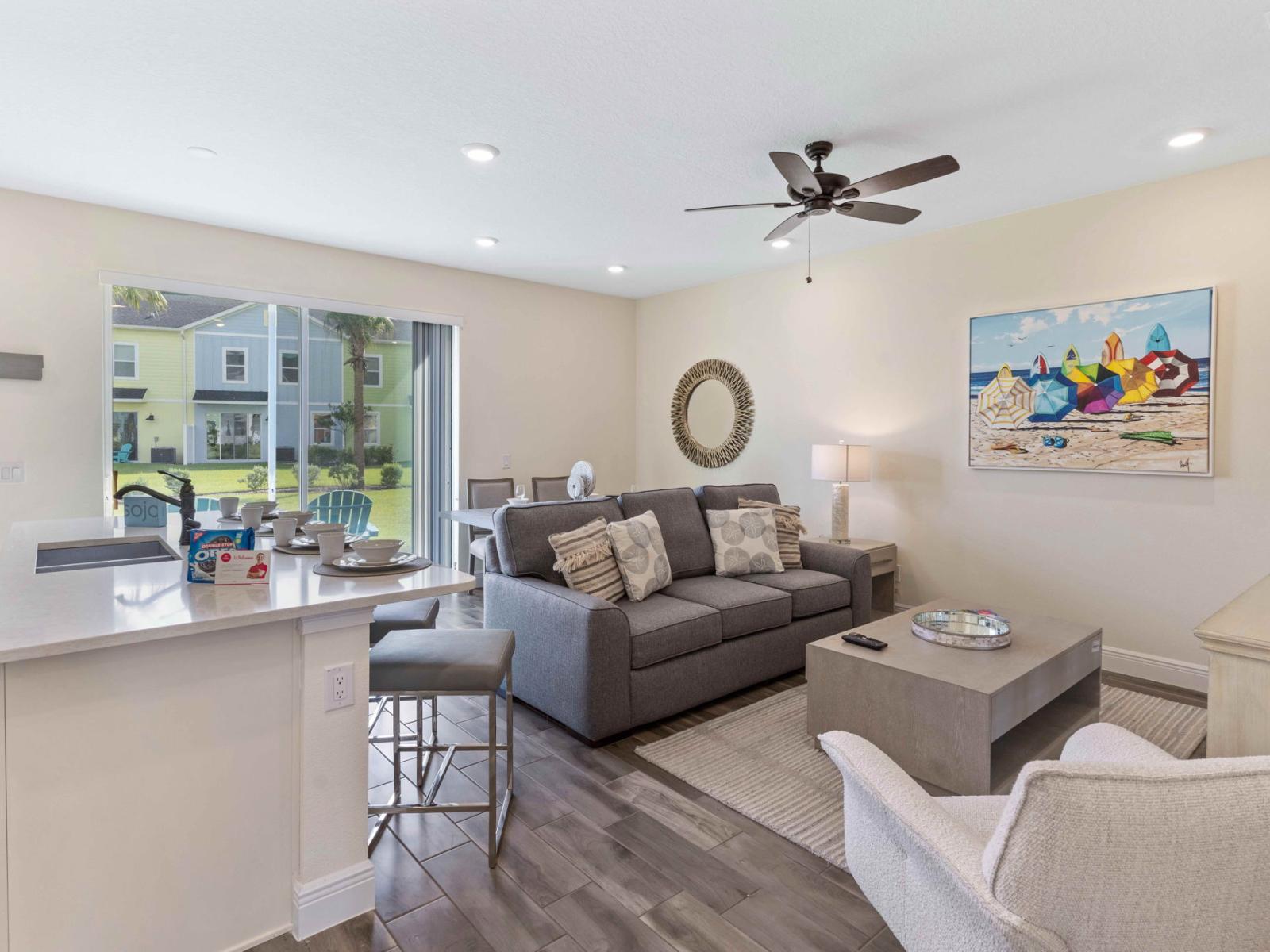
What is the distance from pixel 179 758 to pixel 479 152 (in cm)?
277

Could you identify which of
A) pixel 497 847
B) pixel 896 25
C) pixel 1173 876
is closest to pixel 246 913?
pixel 497 847

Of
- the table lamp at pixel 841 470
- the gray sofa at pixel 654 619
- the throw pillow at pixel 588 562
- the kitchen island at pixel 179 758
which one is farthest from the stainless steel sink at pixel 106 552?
the table lamp at pixel 841 470

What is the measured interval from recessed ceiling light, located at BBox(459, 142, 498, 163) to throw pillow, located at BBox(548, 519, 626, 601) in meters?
1.88

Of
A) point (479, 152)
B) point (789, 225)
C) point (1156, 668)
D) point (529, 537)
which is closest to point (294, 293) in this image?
point (479, 152)

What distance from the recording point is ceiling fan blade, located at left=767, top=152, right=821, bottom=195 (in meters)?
2.66

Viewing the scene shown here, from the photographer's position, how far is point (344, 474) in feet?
17.7

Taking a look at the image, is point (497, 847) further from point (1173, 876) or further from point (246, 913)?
point (1173, 876)

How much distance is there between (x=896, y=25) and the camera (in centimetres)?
226

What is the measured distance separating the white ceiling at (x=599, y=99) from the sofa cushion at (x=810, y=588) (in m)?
2.20

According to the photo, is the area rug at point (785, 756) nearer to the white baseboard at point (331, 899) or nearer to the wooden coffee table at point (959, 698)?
the wooden coffee table at point (959, 698)

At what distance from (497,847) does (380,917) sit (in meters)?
0.41

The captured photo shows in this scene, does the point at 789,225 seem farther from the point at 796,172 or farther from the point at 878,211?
the point at 796,172

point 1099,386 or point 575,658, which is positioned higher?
point 1099,386

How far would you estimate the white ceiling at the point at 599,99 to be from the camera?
224 cm
